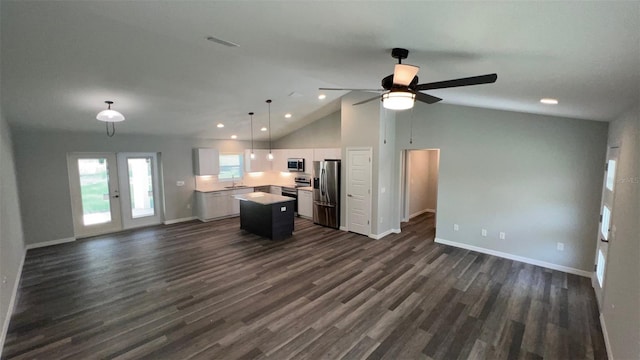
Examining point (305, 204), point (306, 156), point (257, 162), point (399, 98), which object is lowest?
point (305, 204)

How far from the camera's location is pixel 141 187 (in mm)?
7121

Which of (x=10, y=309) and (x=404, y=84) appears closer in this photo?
(x=404, y=84)

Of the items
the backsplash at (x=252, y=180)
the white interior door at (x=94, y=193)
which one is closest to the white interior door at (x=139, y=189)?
the white interior door at (x=94, y=193)

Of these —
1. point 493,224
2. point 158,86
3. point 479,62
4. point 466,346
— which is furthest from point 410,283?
point 158,86

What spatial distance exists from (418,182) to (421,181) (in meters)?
0.21

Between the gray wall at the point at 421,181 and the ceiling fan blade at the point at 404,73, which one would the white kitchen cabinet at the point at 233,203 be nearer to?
the gray wall at the point at 421,181

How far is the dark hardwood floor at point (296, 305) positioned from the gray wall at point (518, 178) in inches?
17.9

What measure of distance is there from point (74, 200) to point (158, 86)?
13.3 feet

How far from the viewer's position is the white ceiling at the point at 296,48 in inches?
54.4

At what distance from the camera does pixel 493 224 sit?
510 centimetres

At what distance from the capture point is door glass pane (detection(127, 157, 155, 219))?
6.95m

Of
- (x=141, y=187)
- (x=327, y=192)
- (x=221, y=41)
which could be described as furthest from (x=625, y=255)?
(x=141, y=187)

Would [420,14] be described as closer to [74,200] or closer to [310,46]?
[310,46]

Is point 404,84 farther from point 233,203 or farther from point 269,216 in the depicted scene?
point 233,203
